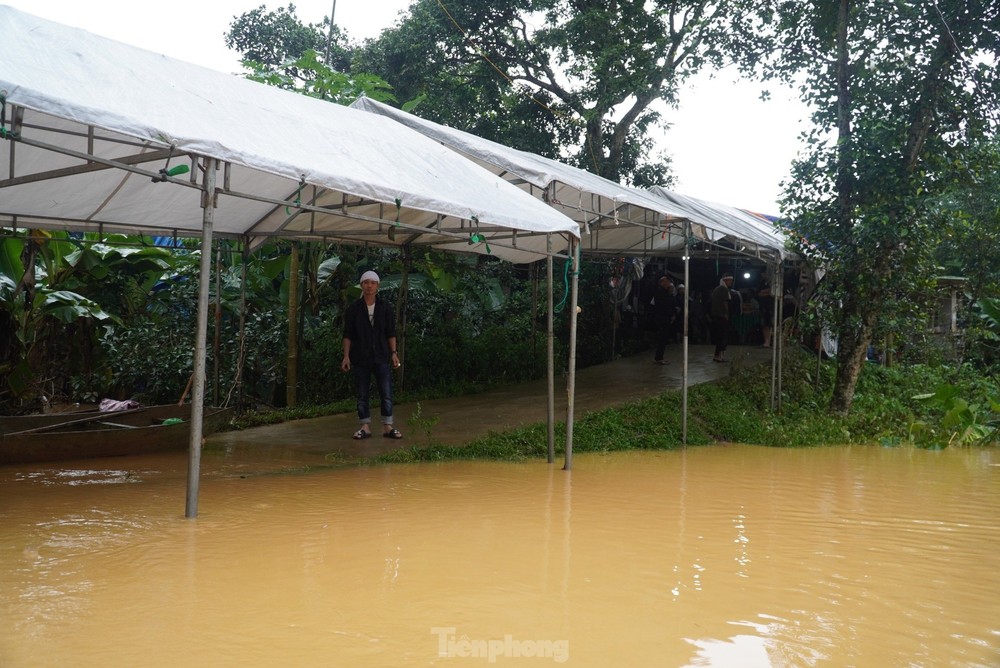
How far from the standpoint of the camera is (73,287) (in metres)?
12.6

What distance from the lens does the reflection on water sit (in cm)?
364

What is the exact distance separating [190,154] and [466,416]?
6662 millimetres

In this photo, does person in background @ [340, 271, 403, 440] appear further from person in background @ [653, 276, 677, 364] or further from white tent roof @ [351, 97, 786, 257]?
person in background @ [653, 276, 677, 364]

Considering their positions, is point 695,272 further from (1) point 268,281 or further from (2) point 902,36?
(1) point 268,281

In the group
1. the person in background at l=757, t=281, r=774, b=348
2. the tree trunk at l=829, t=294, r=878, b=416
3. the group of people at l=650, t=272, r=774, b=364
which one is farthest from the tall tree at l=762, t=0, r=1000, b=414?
the person in background at l=757, t=281, r=774, b=348

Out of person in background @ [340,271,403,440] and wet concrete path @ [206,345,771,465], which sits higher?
person in background @ [340,271,403,440]

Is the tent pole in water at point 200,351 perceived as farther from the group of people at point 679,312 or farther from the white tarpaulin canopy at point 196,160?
the group of people at point 679,312

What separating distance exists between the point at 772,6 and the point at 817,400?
638cm

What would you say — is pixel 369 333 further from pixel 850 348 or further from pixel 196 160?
pixel 850 348

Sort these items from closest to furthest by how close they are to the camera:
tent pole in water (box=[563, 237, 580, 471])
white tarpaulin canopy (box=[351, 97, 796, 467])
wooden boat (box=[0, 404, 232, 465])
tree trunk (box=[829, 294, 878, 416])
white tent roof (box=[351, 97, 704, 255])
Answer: wooden boat (box=[0, 404, 232, 465]) < tent pole in water (box=[563, 237, 580, 471]) < white tent roof (box=[351, 97, 704, 255]) < white tarpaulin canopy (box=[351, 97, 796, 467]) < tree trunk (box=[829, 294, 878, 416])

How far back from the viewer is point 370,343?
948 centimetres

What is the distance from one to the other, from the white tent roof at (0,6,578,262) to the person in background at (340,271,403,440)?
2.73 feet

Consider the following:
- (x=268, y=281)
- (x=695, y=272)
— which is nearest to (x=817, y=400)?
(x=695, y=272)

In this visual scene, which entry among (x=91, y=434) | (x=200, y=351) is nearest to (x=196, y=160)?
(x=200, y=351)
